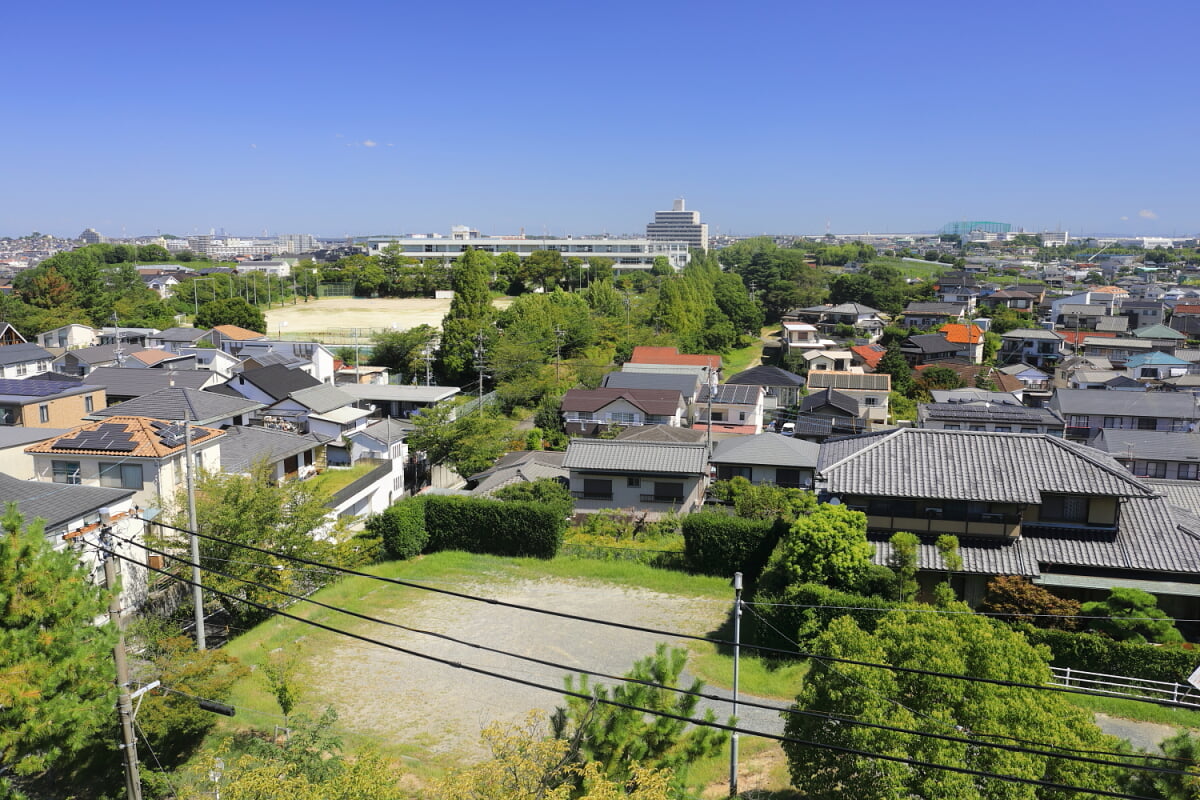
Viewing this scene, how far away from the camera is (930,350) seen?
48688mm

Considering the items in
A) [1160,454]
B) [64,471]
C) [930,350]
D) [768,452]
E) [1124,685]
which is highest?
[64,471]

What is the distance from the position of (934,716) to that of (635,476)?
47.7 feet

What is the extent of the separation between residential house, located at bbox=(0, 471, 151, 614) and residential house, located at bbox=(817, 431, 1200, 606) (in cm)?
1251

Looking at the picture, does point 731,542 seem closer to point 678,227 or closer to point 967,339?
point 967,339

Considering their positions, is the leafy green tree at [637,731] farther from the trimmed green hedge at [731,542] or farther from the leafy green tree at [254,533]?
the trimmed green hedge at [731,542]

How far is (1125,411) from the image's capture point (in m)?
32.2

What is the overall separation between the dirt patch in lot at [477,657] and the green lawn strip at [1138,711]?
611 centimetres

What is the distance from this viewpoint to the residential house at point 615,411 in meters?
30.4

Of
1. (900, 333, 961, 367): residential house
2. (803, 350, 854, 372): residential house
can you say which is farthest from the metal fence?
(900, 333, 961, 367): residential house

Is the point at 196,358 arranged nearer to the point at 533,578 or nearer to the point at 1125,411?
the point at 533,578

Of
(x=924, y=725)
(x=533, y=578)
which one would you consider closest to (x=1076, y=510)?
(x=924, y=725)

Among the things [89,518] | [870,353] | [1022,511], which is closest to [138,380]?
[89,518]

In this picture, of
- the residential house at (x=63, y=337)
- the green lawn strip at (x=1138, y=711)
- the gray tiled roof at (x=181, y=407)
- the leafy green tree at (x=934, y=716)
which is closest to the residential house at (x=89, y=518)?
the gray tiled roof at (x=181, y=407)

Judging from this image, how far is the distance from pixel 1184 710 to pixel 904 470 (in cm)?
569
